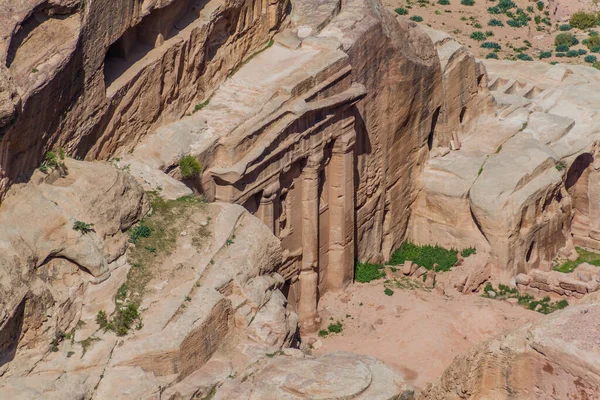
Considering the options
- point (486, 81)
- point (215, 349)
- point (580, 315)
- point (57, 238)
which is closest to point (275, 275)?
point (215, 349)

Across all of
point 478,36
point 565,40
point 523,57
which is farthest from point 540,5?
point 523,57

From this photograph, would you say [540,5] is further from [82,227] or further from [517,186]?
[82,227]

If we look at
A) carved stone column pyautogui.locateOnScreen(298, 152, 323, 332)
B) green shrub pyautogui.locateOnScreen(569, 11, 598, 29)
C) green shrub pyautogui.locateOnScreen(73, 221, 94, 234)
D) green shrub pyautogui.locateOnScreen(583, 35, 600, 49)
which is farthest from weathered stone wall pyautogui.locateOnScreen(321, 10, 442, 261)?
green shrub pyautogui.locateOnScreen(569, 11, 598, 29)

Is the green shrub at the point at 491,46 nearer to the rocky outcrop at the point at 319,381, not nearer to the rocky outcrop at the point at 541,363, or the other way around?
the rocky outcrop at the point at 319,381

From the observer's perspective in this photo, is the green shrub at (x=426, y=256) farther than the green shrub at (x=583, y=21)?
No

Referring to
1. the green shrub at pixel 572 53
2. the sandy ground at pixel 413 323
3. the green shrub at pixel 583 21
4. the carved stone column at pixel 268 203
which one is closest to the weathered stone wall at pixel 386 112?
the sandy ground at pixel 413 323

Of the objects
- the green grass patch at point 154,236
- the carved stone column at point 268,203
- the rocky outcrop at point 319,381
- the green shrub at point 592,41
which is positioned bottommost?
the green shrub at point 592,41

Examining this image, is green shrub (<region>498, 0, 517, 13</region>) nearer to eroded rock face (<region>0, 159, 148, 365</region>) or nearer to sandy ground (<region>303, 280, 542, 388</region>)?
sandy ground (<region>303, 280, 542, 388</region>)

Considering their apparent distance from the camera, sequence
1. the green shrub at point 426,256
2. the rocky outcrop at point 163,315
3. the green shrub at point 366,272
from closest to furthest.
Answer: the rocky outcrop at point 163,315
the green shrub at point 366,272
the green shrub at point 426,256
